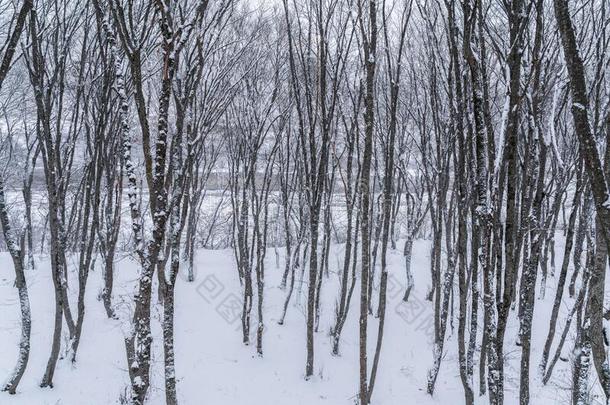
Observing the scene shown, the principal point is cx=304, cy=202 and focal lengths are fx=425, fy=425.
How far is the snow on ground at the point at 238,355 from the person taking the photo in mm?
7824

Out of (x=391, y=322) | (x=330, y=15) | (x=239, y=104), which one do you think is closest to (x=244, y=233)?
(x=239, y=104)

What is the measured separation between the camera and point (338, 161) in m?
8.12

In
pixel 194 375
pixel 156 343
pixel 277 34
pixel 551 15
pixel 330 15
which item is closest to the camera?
pixel 551 15

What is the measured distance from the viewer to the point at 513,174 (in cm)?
356

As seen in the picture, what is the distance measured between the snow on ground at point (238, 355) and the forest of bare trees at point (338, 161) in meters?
0.13

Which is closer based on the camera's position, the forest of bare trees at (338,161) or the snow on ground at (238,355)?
the forest of bare trees at (338,161)

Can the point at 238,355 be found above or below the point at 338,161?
below

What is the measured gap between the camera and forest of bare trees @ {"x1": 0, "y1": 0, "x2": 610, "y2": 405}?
3910 mm

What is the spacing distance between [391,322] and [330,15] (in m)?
7.95

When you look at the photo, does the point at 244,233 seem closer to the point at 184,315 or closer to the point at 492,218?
the point at 184,315

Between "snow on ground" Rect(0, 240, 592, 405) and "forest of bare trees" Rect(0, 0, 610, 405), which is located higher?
"forest of bare trees" Rect(0, 0, 610, 405)

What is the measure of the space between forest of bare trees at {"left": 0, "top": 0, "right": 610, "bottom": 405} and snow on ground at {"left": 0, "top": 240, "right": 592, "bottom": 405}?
0.13 metres

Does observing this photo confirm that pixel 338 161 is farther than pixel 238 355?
No

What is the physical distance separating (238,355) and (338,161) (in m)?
5.01
